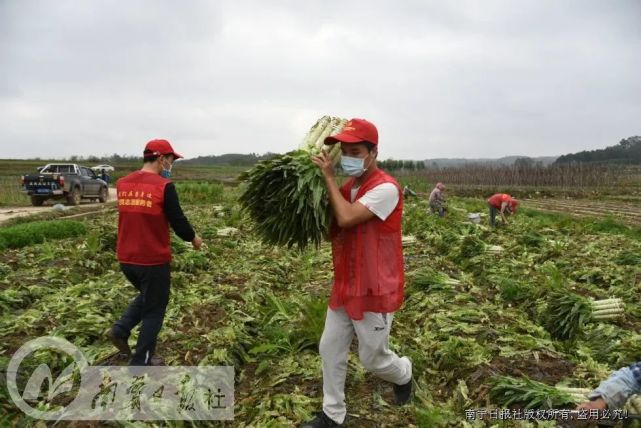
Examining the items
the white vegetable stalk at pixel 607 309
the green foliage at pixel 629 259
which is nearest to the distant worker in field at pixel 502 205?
the green foliage at pixel 629 259

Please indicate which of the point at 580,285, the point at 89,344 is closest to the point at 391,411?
the point at 89,344

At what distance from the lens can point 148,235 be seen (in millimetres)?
4195

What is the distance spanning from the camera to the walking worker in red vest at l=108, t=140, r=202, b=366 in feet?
13.8

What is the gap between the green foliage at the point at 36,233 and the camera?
424 inches

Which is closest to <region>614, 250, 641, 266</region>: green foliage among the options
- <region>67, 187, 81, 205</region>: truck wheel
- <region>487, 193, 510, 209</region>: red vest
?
<region>487, 193, 510, 209</region>: red vest

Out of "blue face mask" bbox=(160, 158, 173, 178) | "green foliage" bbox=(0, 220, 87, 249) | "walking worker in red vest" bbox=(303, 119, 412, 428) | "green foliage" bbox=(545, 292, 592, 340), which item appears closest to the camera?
"walking worker in red vest" bbox=(303, 119, 412, 428)

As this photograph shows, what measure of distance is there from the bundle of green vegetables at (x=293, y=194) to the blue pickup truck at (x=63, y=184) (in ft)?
70.7

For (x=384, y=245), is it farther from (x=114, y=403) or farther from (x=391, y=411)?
(x=114, y=403)

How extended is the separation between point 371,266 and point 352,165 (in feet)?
2.49

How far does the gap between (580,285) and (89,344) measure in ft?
23.4

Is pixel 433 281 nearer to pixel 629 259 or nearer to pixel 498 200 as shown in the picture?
pixel 629 259

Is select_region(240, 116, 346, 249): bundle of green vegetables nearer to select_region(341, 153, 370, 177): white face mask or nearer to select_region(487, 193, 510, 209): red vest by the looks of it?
select_region(341, 153, 370, 177): white face mask

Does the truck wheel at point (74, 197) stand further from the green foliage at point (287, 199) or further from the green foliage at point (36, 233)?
the green foliage at point (287, 199)

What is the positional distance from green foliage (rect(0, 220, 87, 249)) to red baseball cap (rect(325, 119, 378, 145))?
395 inches
